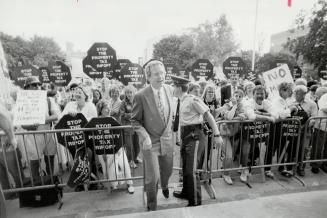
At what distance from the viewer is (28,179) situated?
12.8 ft

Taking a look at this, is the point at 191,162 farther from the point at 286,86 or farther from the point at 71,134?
the point at 286,86

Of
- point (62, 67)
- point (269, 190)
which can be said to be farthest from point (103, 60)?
point (269, 190)

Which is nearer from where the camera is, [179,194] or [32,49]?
[179,194]

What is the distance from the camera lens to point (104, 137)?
400cm

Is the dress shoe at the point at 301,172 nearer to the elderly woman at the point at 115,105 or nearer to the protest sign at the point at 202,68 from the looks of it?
the elderly woman at the point at 115,105

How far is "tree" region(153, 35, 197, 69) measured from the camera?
48906 mm

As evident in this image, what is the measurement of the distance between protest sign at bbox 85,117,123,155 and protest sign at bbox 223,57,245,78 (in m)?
5.88

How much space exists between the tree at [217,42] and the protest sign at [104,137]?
41794mm

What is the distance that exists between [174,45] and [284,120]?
49.9 metres

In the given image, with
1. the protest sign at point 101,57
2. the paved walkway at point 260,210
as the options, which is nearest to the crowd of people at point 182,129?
the paved walkway at point 260,210

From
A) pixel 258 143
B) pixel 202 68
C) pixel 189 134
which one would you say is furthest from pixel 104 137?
pixel 202 68

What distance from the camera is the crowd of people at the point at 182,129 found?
3.24 meters

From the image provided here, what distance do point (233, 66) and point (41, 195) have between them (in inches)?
287

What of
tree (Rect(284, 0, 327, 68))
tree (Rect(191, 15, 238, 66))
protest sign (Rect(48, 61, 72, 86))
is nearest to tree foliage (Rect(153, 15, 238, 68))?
tree (Rect(191, 15, 238, 66))
